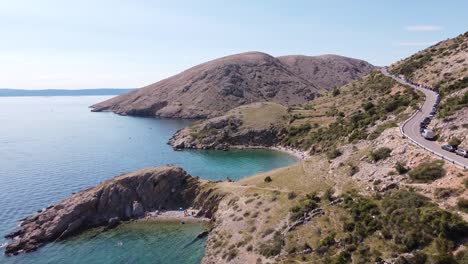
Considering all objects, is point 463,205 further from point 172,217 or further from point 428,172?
point 172,217

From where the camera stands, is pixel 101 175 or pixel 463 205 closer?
pixel 463 205

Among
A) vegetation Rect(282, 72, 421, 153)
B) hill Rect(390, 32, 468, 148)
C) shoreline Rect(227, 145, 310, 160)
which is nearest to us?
hill Rect(390, 32, 468, 148)

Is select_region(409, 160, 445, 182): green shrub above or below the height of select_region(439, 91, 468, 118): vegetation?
below

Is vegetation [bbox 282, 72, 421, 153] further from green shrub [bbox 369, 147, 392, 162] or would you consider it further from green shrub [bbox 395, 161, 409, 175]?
green shrub [bbox 395, 161, 409, 175]

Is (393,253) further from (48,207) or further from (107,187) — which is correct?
(48,207)

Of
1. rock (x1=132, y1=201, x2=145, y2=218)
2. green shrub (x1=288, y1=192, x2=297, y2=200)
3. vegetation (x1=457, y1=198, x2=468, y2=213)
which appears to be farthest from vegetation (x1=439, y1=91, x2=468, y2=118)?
rock (x1=132, y1=201, x2=145, y2=218)

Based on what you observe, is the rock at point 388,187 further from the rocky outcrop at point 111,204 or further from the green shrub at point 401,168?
the rocky outcrop at point 111,204

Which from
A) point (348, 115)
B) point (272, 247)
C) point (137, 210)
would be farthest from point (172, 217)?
point (348, 115)
